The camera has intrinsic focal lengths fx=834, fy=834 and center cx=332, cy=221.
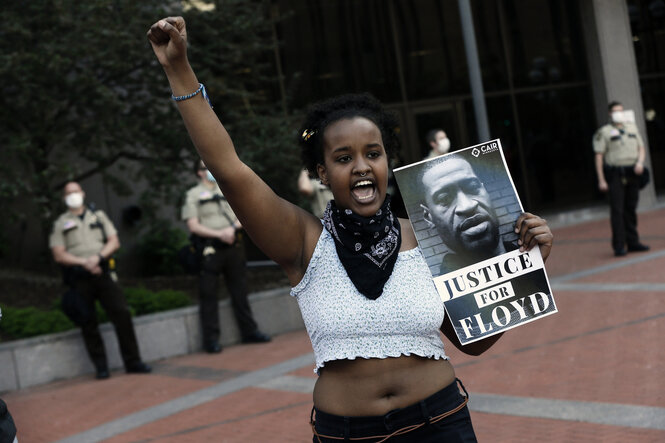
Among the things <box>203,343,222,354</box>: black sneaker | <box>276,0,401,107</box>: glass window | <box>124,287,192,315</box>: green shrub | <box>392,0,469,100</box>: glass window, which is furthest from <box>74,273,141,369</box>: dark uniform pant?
<box>392,0,469,100</box>: glass window

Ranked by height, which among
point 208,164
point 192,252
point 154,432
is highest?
point 208,164

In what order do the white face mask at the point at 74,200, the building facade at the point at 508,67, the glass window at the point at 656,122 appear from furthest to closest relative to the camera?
the glass window at the point at 656,122, the building facade at the point at 508,67, the white face mask at the point at 74,200

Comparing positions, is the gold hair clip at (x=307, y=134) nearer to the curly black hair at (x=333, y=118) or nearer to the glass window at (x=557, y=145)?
the curly black hair at (x=333, y=118)

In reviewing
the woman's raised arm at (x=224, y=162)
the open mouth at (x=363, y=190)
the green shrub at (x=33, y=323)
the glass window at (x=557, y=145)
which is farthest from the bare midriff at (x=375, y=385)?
the glass window at (x=557, y=145)

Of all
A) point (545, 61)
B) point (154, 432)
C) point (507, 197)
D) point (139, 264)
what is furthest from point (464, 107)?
point (507, 197)

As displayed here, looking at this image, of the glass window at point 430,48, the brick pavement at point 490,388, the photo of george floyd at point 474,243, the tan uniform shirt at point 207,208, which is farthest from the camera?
the glass window at point 430,48

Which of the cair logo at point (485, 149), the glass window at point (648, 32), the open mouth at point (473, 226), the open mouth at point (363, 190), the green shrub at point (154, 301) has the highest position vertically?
the glass window at point (648, 32)

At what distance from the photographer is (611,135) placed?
38.9ft

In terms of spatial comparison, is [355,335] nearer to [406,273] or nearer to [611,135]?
[406,273]

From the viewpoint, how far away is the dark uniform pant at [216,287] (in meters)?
9.51

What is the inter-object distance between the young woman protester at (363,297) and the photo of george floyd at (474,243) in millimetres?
53

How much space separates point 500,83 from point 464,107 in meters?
1.10

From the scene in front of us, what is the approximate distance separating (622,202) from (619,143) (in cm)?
84

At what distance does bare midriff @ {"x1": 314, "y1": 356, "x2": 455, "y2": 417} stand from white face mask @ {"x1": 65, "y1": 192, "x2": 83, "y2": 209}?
6809 millimetres
